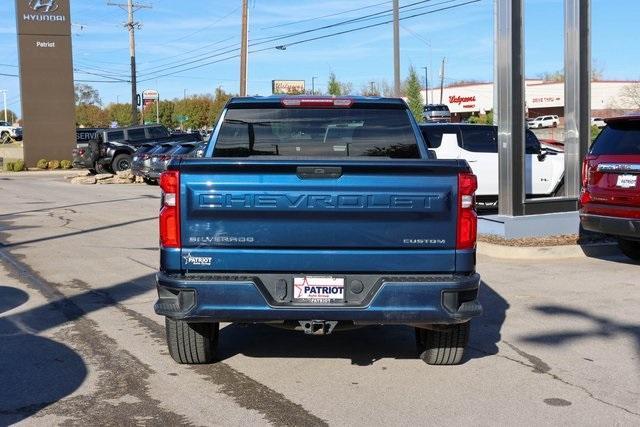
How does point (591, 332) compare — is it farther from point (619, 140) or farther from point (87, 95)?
point (87, 95)

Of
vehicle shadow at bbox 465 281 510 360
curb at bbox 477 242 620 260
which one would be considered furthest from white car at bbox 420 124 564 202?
vehicle shadow at bbox 465 281 510 360

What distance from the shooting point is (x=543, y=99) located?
262 feet

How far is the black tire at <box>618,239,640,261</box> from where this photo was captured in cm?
995

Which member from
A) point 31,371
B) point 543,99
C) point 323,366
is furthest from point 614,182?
point 543,99

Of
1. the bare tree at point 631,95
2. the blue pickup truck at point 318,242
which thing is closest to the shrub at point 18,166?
the blue pickup truck at point 318,242

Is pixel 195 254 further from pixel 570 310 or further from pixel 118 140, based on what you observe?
pixel 118 140

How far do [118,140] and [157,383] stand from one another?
28.6m

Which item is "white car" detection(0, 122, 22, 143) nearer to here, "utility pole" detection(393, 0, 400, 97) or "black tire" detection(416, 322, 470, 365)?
"utility pole" detection(393, 0, 400, 97)

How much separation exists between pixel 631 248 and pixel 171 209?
7525 mm

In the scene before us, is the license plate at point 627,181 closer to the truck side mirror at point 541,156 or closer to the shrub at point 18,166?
the truck side mirror at point 541,156

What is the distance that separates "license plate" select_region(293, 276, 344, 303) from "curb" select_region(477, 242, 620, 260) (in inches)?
246

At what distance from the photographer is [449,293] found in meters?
4.65

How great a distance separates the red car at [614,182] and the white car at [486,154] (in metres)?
4.27

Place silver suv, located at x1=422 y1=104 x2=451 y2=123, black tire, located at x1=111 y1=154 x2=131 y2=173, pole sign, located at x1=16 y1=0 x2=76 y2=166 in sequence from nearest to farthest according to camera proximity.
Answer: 1. black tire, located at x1=111 y1=154 x2=131 y2=173
2. pole sign, located at x1=16 y1=0 x2=76 y2=166
3. silver suv, located at x1=422 y1=104 x2=451 y2=123
